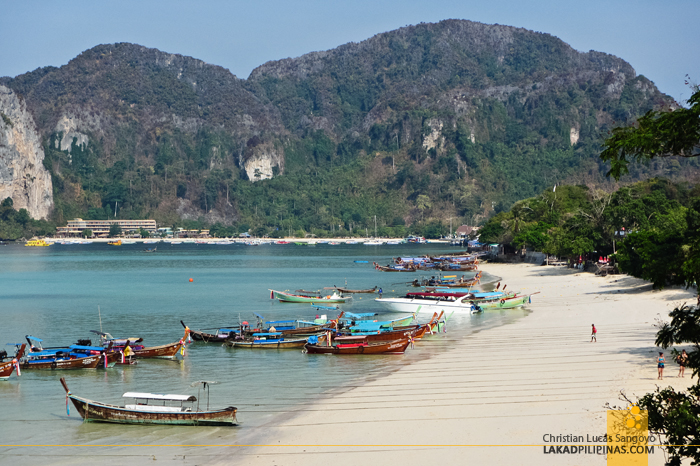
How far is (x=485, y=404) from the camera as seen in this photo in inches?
1105

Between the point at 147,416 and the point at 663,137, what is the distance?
75.5ft

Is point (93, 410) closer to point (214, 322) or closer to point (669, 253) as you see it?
point (214, 322)

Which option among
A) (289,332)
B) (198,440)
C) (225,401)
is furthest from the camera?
(289,332)

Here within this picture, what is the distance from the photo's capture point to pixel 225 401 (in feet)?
106

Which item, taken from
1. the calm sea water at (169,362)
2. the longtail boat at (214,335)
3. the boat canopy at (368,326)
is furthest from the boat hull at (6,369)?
the boat canopy at (368,326)

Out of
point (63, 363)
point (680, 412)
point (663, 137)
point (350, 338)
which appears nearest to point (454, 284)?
point (350, 338)

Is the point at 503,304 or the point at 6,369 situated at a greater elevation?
the point at 503,304

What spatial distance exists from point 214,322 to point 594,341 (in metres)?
35.0

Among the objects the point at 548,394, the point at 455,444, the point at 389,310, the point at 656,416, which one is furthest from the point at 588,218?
the point at 656,416

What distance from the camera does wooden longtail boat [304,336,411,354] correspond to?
Result: 42.9 m

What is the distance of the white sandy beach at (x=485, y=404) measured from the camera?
75.8ft

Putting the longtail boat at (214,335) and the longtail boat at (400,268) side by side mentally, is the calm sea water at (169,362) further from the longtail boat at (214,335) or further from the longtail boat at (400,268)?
the longtail boat at (400,268)

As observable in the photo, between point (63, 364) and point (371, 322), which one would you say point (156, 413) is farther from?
point (371, 322)

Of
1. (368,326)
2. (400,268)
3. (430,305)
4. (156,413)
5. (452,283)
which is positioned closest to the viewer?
(156,413)
